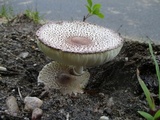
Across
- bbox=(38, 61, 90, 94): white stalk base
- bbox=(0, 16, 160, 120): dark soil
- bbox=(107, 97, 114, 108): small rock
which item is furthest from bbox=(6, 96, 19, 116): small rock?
bbox=(107, 97, 114, 108): small rock

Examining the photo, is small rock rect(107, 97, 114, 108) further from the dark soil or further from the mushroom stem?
the mushroom stem

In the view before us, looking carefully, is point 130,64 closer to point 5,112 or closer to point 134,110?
point 134,110


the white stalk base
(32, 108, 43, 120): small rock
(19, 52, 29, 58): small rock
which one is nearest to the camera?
(32, 108, 43, 120): small rock

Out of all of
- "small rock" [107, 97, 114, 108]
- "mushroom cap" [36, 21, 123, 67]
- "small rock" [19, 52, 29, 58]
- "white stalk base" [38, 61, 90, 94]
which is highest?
"mushroom cap" [36, 21, 123, 67]

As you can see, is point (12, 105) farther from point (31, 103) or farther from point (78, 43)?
point (78, 43)

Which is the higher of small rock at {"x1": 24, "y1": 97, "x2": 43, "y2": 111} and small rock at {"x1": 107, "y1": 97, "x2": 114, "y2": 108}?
small rock at {"x1": 107, "y1": 97, "x2": 114, "y2": 108}

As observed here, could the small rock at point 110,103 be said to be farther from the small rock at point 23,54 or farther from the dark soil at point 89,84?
the small rock at point 23,54

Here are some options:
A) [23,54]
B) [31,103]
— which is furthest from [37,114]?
[23,54]
